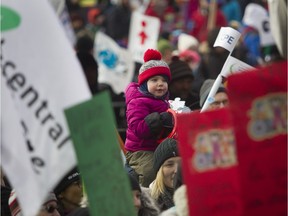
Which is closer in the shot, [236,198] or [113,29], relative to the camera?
[236,198]

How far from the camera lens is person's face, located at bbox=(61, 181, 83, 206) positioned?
31.0ft

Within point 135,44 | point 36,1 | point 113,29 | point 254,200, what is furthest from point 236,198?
point 113,29

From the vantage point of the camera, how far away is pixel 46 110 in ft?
23.0

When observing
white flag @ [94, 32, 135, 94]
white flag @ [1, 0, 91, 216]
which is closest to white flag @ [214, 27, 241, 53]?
white flag @ [1, 0, 91, 216]

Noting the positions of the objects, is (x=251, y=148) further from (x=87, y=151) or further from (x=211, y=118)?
(x=87, y=151)

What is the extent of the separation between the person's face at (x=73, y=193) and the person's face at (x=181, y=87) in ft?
12.3

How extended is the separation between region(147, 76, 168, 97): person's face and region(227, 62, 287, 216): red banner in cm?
399

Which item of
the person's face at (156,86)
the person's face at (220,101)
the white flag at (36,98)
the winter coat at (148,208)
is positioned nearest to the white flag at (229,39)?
the person's face at (220,101)

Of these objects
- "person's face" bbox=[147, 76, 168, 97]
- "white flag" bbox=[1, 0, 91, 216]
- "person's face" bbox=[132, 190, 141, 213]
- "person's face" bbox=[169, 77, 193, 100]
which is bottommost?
"person's face" bbox=[169, 77, 193, 100]

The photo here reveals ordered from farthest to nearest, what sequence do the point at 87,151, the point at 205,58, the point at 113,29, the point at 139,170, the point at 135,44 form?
the point at 113,29 < the point at 205,58 < the point at 135,44 < the point at 139,170 < the point at 87,151

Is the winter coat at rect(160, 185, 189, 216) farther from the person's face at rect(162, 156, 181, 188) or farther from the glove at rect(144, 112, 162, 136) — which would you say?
the glove at rect(144, 112, 162, 136)

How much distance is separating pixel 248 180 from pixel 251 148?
16 cm

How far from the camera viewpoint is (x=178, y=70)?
1352 cm

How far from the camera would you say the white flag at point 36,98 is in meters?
6.93
